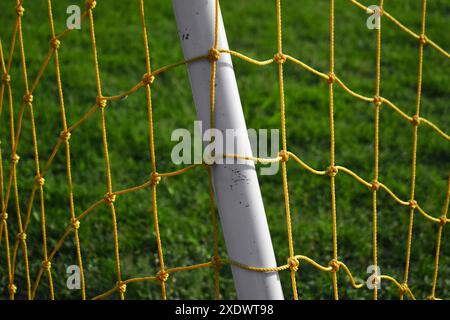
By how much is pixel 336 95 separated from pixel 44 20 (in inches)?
70.5

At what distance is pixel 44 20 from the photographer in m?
3.88

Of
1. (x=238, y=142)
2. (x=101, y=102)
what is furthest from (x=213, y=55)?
(x=101, y=102)

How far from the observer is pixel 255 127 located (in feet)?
10.1

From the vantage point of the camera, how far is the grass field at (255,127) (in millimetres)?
A: 2393

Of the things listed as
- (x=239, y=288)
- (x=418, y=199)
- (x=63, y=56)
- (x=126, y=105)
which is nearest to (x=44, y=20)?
(x=63, y=56)

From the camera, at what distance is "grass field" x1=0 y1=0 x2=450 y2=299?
239 centimetres

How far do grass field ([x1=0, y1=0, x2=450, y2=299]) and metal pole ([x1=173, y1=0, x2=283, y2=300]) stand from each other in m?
1.00

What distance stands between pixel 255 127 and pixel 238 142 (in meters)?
1.78

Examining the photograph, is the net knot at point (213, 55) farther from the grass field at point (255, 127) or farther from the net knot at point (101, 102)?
the grass field at point (255, 127)

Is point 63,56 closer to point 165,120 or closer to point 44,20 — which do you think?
point 44,20

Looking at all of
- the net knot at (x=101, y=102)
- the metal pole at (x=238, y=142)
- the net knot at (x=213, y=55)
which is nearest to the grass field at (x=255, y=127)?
the net knot at (x=101, y=102)

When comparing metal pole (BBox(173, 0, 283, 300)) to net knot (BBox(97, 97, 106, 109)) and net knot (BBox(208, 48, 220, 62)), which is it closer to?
net knot (BBox(208, 48, 220, 62))

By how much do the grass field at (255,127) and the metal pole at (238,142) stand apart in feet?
3.28

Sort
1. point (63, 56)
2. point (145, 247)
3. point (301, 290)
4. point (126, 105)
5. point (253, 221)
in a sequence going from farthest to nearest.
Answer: point (63, 56)
point (126, 105)
point (145, 247)
point (301, 290)
point (253, 221)
